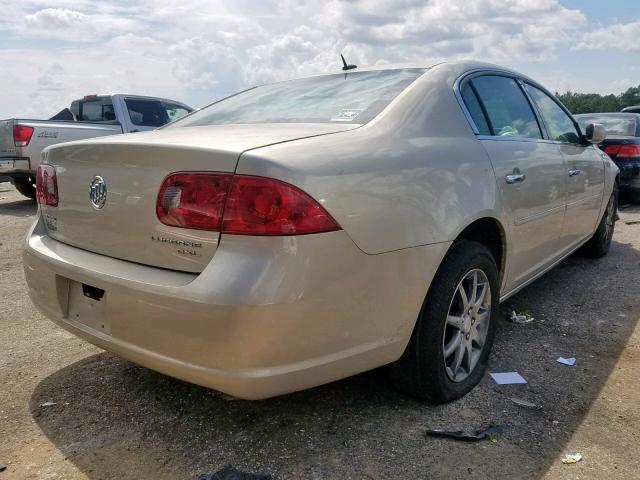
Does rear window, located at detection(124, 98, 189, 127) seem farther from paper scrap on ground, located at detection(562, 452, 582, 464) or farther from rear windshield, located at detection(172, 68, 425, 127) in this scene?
paper scrap on ground, located at detection(562, 452, 582, 464)

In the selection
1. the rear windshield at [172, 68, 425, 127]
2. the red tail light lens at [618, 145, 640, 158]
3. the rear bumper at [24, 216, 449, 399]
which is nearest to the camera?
the rear bumper at [24, 216, 449, 399]

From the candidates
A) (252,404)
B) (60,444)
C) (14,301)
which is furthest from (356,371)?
(14,301)

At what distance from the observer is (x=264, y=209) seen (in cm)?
185

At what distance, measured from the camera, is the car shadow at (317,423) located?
212 centimetres

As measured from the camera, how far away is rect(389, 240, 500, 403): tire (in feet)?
7.84

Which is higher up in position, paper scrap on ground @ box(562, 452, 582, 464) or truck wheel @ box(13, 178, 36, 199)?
paper scrap on ground @ box(562, 452, 582, 464)

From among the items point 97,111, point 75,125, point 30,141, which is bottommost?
point 30,141

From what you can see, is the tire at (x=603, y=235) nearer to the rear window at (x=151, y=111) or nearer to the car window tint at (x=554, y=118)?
the car window tint at (x=554, y=118)

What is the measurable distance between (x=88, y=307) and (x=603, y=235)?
4436mm

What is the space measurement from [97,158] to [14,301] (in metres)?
2.40

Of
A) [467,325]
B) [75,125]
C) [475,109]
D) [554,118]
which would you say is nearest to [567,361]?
[467,325]

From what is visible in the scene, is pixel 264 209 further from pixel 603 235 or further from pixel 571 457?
pixel 603 235

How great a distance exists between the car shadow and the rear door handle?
3.16 ft

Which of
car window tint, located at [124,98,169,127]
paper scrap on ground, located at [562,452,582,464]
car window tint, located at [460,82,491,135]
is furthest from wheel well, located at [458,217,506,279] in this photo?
car window tint, located at [124,98,169,127]
